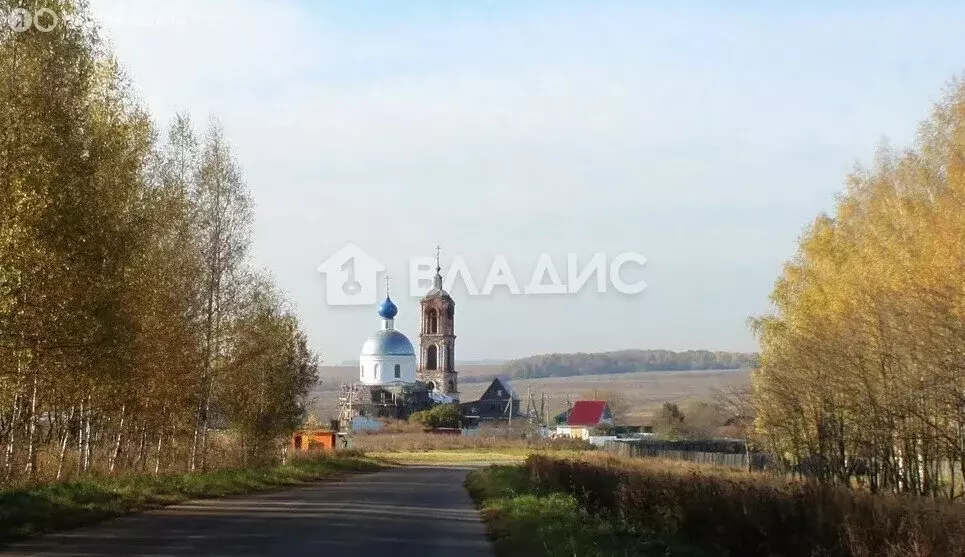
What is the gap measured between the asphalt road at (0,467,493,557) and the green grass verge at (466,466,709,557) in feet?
1.63

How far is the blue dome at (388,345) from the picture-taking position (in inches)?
5192

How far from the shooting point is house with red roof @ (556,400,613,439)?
399ft

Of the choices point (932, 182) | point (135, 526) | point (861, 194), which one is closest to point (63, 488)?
point (135, 526)

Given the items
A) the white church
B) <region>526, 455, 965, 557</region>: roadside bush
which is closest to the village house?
the white church

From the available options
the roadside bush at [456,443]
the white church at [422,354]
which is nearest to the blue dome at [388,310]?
the white church at [422,354]

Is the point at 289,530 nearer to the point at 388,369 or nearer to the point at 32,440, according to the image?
the point at 32,440

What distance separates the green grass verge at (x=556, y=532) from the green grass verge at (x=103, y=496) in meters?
7.11

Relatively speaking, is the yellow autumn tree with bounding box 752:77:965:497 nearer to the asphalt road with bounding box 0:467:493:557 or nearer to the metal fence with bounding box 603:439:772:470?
the asphalt road with bounding box 0:467:493:557

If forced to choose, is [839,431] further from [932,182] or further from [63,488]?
[63,488]

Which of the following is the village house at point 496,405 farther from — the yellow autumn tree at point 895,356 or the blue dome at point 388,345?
the yellow autumn tree at point 895,356

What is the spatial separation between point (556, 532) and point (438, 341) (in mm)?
124075

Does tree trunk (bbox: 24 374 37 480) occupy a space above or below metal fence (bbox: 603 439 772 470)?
above

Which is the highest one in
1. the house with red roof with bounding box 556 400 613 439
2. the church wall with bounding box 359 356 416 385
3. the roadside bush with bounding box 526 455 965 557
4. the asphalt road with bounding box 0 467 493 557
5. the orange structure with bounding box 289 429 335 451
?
→ the church wall with bounding box 359 356 416 385

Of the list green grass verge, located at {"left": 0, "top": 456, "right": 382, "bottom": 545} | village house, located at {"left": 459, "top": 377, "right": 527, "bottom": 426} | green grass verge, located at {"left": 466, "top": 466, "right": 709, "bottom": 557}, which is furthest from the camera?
village house, located at {"left": 459, "top": 377, "right": 527, "bottom": 426}
